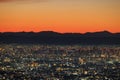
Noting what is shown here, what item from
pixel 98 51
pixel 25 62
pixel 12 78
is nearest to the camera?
pixel 12 78

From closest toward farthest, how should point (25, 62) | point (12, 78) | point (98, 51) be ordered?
point (12, 78) < point (25, 62) < point (98, 51)

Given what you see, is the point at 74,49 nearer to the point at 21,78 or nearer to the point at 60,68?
the point at 60,68

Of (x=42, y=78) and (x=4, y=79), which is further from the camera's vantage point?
(x=42, y=78)

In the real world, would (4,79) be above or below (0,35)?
below

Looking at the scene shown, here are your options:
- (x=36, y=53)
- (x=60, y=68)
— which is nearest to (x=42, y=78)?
(x=60, y=68)

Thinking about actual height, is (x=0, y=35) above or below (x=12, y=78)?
above

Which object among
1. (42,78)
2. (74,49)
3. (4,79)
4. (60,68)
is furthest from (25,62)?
(74,49)

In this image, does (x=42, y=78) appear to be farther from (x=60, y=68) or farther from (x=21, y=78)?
(x=60, y=68)

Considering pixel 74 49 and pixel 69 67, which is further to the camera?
pixel 74 49

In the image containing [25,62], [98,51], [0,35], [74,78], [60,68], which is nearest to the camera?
[0,35]
